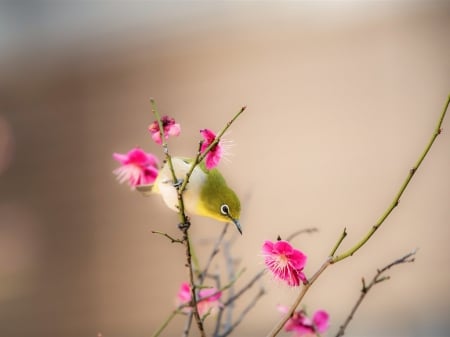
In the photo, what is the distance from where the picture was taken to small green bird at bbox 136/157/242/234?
3.90 ft

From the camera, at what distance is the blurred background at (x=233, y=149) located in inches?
139

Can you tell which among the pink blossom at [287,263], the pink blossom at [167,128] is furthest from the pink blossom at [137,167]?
the pink blossom at [287,263]

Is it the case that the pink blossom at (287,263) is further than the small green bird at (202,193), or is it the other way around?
the small green bird at (202,193)

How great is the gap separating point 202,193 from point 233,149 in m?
2.30

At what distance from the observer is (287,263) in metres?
0.87

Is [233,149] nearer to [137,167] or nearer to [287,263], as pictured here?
[137,167]

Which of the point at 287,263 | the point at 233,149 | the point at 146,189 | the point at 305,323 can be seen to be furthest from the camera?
the point at 233,149

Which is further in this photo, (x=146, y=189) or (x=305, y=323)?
(x=146, y=189)

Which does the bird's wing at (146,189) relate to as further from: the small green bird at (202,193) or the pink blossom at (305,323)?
the pink blossom at (305,323)

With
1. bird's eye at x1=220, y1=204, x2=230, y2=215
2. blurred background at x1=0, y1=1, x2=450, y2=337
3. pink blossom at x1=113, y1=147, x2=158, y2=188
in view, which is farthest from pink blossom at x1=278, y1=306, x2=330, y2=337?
blurred background at x1=0, y1=1, x2=450, y2=337

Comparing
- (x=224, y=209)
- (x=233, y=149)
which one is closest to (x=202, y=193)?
(x=224, y=209)

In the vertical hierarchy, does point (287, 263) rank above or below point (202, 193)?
below

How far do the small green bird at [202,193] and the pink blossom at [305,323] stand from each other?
22 cm

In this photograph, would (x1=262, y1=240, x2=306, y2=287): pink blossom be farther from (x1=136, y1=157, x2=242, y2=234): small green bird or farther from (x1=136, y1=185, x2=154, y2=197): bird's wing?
(x1=136, y1=185, x2=154, y2=197): bird's wing
